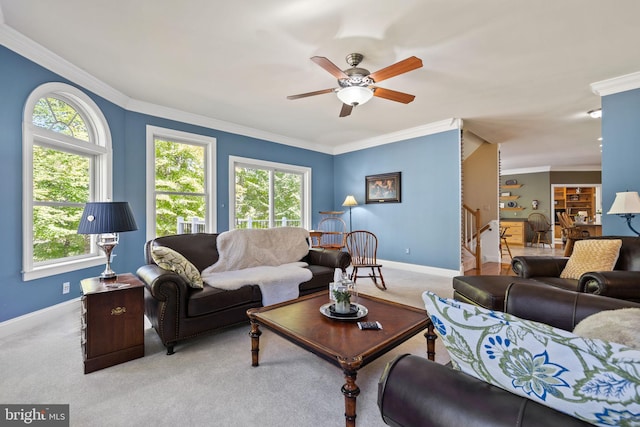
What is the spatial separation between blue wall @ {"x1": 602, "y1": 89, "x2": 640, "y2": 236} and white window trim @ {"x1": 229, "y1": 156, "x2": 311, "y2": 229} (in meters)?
4.75

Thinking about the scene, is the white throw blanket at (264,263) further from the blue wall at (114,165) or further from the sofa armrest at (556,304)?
the sofa armrest at (556,304)

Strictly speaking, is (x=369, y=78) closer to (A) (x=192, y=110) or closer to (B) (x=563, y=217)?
(A) (x=192, y=110)

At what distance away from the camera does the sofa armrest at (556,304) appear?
1.30 m

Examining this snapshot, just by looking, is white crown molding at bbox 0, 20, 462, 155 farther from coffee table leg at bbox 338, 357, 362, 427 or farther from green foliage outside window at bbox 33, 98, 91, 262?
coffee table leg at bbox 338, 357, 362, 427

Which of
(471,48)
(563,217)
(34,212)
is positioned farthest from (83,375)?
(563,217)

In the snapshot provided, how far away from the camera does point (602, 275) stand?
216 cm

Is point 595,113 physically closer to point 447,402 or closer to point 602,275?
point 602,275

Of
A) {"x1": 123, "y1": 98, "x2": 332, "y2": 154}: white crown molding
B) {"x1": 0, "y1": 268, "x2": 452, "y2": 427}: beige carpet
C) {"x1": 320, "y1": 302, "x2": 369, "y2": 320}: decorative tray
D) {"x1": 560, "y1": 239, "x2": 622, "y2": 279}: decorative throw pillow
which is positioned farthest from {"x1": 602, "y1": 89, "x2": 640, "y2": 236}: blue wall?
{"x1": 123, "y1": 98, "x2": 332, "y2": 154}: white crown molding

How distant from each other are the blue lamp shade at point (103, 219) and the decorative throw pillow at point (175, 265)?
0.31 meters

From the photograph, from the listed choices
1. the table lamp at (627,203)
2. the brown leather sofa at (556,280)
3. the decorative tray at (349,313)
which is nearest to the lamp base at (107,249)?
the decorative tray at (349,313)

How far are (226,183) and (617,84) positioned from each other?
548 cm

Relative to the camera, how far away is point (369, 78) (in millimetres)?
2684

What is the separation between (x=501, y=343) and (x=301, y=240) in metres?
3.24

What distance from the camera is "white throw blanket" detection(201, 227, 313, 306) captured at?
8.87 ft
